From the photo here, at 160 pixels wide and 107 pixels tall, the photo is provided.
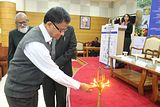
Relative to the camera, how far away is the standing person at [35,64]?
107cm

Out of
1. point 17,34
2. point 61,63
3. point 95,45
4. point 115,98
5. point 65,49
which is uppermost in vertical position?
point 17,34

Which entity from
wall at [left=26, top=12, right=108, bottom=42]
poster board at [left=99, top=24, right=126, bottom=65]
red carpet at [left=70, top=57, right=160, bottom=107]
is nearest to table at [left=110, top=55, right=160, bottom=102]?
red carpet at [left=70, top=57, right=160, bottom=107]

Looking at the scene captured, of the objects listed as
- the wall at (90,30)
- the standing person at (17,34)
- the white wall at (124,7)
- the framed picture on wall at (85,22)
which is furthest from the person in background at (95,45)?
the standing person at (17,34)

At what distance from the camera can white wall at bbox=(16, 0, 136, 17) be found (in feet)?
24.0

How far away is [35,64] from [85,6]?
7464 mm

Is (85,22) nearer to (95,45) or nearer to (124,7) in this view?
(95,45)

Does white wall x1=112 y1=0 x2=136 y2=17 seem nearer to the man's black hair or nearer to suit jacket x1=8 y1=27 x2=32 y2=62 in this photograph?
suit jacket x1=8 y1=27 x2=32 y2=62

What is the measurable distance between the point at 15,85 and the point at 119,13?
7.24 metres

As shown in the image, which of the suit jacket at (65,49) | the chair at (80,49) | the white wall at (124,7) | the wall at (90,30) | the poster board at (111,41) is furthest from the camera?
the wall at (90,30)

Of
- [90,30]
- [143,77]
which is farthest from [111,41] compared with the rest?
[90,30]

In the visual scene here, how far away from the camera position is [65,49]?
2.03 metres

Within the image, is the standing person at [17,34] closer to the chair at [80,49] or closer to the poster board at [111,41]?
the poster board at [111,41]

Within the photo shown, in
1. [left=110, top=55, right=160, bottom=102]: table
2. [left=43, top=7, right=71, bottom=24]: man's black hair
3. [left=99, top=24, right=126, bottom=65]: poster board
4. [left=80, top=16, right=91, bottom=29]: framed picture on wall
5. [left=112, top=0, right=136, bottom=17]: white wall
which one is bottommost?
[left=110, top=55, right=160, bottom=102]: table

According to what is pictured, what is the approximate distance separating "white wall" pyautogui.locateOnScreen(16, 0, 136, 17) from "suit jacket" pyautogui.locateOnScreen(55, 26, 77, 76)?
17.5ft
